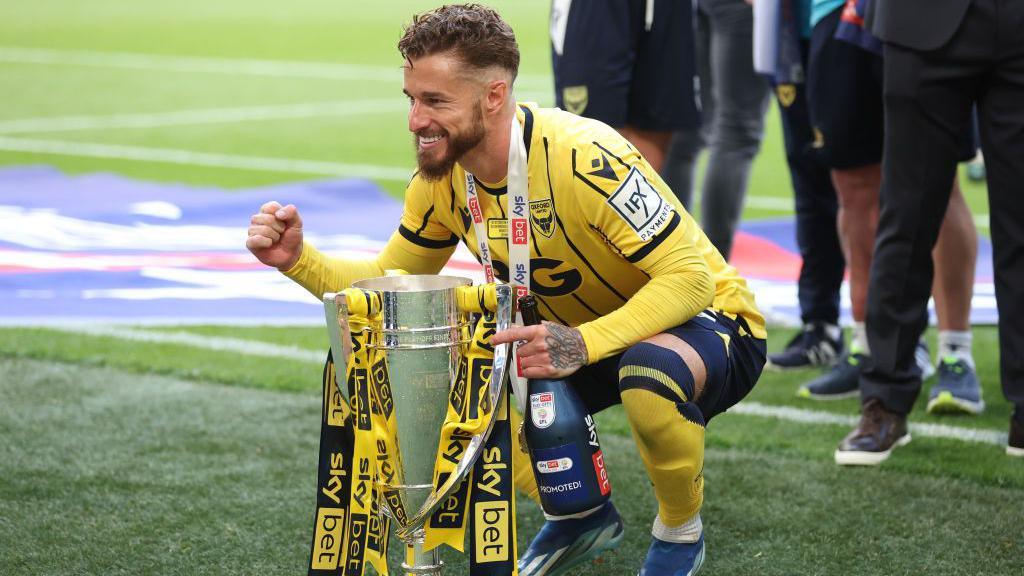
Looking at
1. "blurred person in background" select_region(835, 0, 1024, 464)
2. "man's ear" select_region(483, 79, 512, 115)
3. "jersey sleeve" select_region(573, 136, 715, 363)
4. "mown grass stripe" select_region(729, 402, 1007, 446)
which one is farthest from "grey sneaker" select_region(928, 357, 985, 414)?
"man's ear" select_region(483, 79, 512, 115)

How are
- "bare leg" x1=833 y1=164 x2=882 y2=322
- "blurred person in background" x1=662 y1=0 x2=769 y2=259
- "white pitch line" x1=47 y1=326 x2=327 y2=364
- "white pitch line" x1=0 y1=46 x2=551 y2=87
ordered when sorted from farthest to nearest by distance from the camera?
"white pitch line" x1=0 y1=46 x2=551 y2=87
"blurred person in background" x1=662 y1=0 x2=769 y2=259
"white pitch line" x1=47 y1=326 x2=327 y2=364
"bare leg" x1=833 y1=164 x2=882 y2=322

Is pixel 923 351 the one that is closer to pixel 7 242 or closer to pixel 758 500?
pixel 758 500

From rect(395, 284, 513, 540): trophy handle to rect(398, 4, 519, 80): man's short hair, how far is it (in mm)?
524

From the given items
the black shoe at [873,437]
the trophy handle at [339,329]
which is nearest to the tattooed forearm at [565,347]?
the trophy handle at [339,329]

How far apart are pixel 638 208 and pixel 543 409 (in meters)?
0.47

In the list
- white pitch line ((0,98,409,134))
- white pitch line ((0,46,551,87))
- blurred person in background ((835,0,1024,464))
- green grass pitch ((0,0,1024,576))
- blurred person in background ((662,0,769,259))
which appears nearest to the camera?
green grass pitch ((0,0,1024,576))

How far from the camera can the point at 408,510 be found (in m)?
2.74

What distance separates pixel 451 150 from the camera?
2910 mm

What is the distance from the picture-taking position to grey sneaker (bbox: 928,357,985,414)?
14.5 ft

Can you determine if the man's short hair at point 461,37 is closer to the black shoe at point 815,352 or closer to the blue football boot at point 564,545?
the blue football boot at point 564,545

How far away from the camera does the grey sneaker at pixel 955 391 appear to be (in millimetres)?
4434

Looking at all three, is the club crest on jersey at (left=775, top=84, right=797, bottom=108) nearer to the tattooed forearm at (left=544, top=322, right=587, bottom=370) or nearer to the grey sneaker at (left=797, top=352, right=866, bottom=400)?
the grey sneaker at (left=797, top=352, right=866, bottom=400)

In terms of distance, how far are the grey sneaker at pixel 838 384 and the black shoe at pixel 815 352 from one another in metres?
0.32

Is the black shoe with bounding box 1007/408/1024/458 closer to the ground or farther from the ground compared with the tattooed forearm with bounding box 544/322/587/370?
closer to the ground
